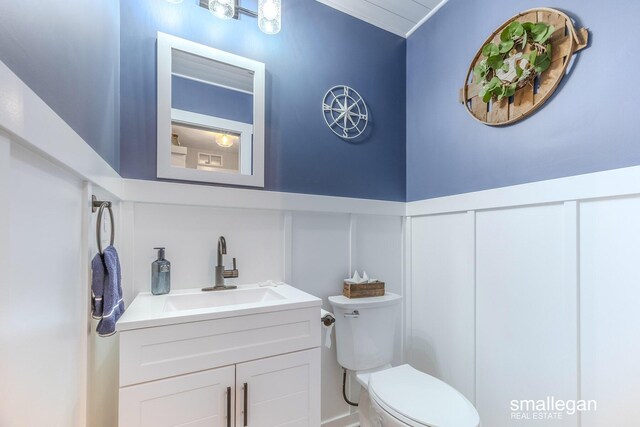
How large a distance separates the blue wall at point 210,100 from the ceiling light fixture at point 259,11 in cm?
33

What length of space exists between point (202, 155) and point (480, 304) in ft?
5.34

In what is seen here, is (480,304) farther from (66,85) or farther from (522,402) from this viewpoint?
(66,85)

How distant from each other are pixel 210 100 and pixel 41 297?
1155 millimetres

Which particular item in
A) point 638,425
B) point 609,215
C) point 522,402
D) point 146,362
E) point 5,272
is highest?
point 609,215

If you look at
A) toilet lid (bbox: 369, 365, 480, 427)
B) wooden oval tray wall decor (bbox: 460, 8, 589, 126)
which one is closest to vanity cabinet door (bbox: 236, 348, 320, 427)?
toilet lid (bbox: 369, 365, 480, 427)

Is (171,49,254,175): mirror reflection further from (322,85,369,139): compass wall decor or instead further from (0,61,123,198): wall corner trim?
(0,61,123,198): wall corner trim

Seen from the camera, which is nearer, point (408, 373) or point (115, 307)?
point (115, 307)

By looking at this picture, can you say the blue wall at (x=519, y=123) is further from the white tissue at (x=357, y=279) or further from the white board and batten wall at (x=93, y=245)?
the white tissue at (x=357, y=279)

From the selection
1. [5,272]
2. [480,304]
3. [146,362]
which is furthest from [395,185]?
[5,272]

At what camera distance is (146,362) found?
0.89 meters

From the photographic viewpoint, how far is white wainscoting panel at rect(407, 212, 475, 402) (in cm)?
153

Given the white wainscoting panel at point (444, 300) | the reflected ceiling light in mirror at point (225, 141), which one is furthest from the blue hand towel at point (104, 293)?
the white wainscoting panel at point (444, 300)

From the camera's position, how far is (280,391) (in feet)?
3.58

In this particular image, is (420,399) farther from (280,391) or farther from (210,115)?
(210,115)
